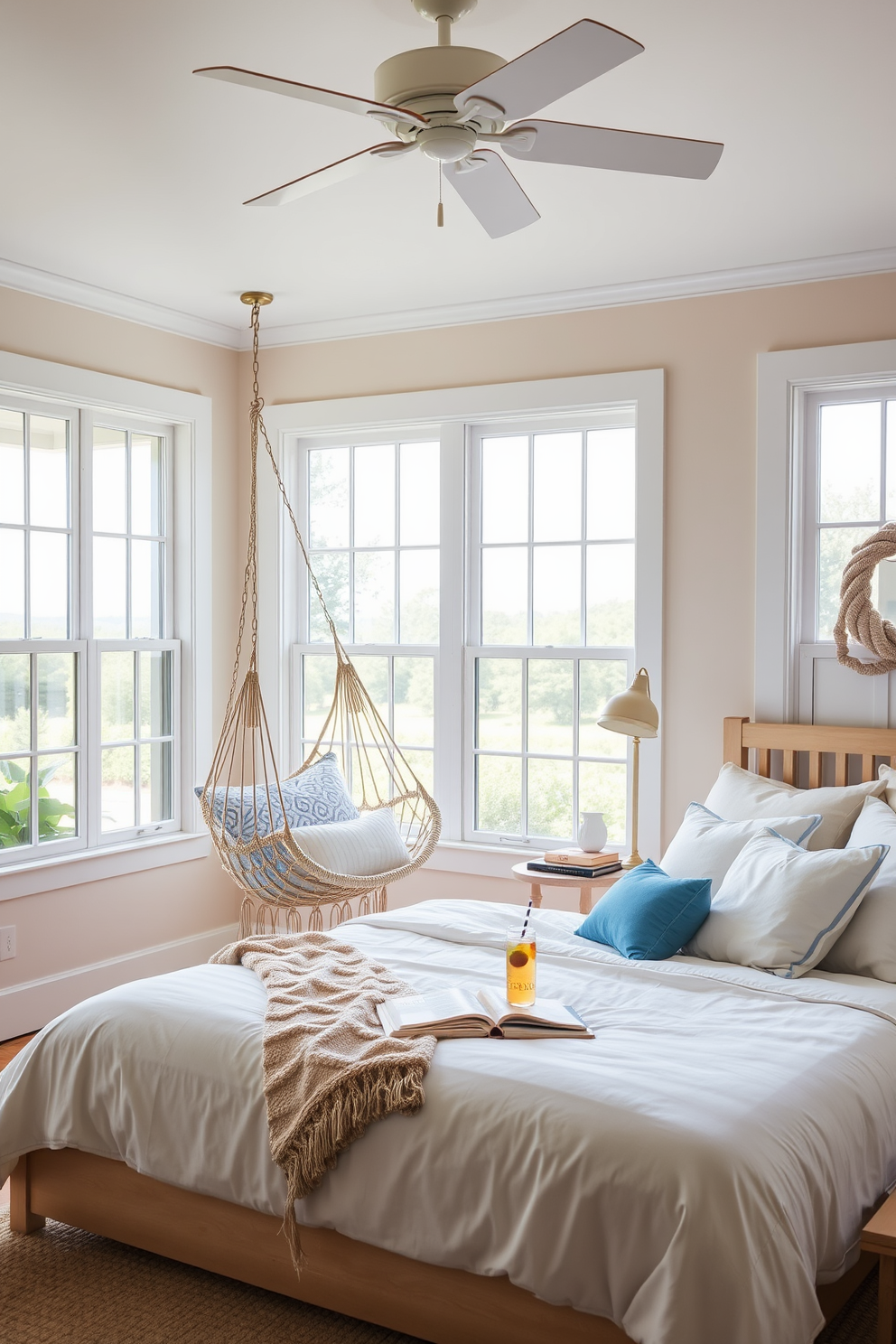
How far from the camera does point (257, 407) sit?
486cm

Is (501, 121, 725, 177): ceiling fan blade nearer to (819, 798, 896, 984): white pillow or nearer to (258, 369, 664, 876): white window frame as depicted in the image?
(819, 798, 896, 984): white pillow

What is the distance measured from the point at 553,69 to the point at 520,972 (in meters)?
1.79

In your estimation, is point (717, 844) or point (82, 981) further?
point (82, 981)

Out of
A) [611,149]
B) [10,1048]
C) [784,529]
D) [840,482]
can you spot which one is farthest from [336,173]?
[10,1048]

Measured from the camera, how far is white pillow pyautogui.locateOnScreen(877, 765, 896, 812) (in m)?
3.45

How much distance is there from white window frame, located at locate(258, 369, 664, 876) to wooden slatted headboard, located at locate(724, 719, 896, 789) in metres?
0.34

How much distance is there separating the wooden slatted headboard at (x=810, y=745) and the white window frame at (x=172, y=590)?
7.43ft

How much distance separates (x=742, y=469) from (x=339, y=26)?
7.28 feet

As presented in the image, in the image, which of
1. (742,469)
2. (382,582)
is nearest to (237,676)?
(382,582)

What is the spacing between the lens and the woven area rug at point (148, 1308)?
7.72 feet

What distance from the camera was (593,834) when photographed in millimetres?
4238

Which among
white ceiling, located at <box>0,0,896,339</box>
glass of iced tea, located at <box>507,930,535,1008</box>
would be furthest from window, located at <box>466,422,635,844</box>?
glass of iced tea, located at <box>507,930,535,1008</box>

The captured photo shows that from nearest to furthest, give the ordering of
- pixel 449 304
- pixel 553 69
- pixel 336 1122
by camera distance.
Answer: pixel 553 69, pixel 336 1122, pixel 449 304

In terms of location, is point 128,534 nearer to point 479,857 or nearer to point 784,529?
point 479,857
